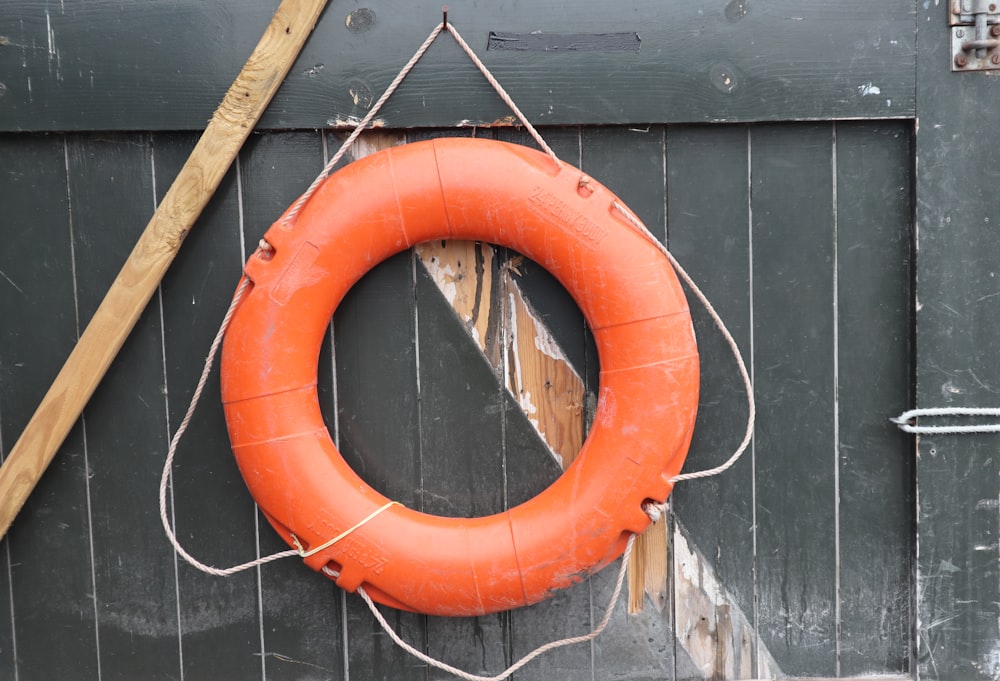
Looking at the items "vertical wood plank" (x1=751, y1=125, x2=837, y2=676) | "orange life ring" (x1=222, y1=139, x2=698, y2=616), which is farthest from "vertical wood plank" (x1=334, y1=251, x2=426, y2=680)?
"vertical wood plank" (x1=751, y1=125, x2=837, y2=676)

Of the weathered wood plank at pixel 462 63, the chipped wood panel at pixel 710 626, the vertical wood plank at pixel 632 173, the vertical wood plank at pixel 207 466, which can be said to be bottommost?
the chipped wood panel at pixel 710 626

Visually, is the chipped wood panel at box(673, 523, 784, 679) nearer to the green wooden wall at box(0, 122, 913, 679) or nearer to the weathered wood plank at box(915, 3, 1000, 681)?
the green wooden wall at box(0, 122, 913, 679)

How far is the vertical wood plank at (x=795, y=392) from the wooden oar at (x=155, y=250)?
2.79 feet

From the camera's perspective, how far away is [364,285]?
1477mm

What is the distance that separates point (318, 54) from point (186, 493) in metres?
0.83

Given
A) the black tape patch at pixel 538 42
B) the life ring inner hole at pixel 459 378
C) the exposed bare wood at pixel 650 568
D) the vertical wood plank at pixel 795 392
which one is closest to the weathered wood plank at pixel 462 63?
the black tape patch at pixel 538 42

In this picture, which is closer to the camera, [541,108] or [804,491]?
[541,108]

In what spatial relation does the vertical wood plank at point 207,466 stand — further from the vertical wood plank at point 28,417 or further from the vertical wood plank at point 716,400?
the vertical wood plank at point 716,400

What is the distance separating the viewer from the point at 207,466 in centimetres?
150

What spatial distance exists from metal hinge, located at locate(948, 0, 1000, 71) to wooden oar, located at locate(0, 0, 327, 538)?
110 centimetres

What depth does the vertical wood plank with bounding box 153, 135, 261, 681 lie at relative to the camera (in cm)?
146

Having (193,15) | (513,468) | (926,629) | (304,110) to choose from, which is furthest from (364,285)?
(926,629)

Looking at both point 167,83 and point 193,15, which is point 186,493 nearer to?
point 167,83

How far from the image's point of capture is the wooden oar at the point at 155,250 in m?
1.38
